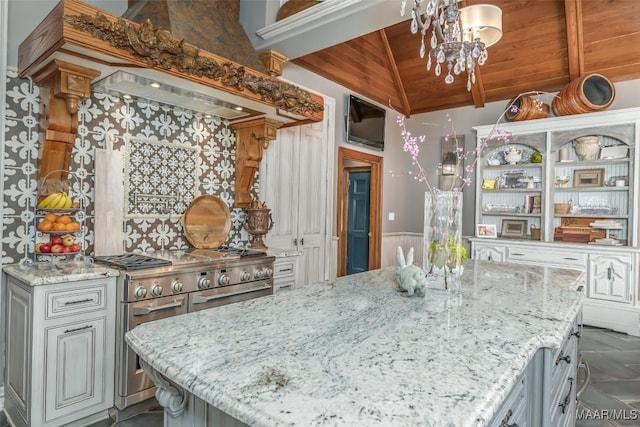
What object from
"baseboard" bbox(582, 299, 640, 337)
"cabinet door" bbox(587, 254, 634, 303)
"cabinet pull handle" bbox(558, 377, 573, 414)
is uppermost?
"cabinet door" bbox(587, 254, 634, 303)

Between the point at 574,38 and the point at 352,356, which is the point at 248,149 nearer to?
the point at 352,356

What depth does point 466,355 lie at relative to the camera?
1.00 m

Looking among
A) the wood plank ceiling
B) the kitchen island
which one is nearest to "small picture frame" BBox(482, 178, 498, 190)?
the wood plank ceiling

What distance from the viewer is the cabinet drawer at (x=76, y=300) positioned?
1935mm

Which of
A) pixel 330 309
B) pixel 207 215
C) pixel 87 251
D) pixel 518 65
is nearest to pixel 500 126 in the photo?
pixel 518 65

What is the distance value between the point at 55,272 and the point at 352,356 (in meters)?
1.84

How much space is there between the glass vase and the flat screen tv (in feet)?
10.3

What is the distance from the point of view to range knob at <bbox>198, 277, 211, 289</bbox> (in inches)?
97.9

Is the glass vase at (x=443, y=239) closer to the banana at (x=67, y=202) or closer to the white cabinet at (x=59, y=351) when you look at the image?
the white cabinet at (x=59, y=351)

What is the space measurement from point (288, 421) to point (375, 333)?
551mm

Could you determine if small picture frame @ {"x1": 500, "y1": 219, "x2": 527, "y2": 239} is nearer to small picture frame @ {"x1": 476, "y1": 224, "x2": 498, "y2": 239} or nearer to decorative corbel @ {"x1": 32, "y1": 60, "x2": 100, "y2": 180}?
small picture frame @ {"x1": 476, "y1": 224, "x2": 498, "y2": 239}

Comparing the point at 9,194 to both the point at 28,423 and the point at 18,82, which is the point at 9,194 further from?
the point at 28,423

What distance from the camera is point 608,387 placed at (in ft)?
8.94
